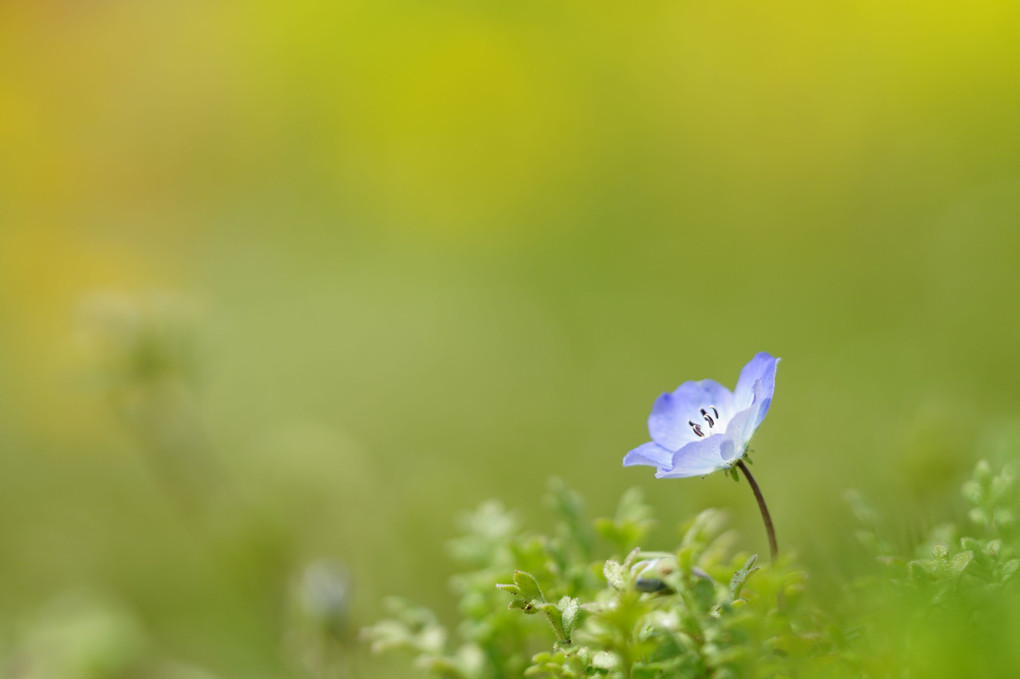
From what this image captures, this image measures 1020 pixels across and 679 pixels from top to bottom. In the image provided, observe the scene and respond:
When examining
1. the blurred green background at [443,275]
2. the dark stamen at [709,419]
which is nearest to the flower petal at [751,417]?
the dark stamen at [709,419]

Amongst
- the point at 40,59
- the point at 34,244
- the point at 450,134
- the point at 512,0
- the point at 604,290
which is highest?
the point at 40,59

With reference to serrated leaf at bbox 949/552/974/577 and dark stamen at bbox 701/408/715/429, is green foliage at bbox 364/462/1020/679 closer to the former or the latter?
serrated leaf at bbox 949/552/974/577

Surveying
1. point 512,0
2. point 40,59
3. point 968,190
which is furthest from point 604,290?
point 40,59

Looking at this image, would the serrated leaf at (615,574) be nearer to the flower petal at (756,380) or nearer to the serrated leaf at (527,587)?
the serrated leaf at (527,587)

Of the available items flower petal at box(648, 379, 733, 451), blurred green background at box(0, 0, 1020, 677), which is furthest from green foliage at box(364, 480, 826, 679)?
blurred green background at box(0, 0, 1020, 677)

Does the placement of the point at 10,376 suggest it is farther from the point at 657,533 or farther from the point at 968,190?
the point at 968,190

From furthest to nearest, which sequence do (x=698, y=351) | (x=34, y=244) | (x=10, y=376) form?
(x=34, y=244)
(x=10, y=376)
(x=698, y=351)

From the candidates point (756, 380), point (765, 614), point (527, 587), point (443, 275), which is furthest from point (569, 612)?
point (443, 275)
